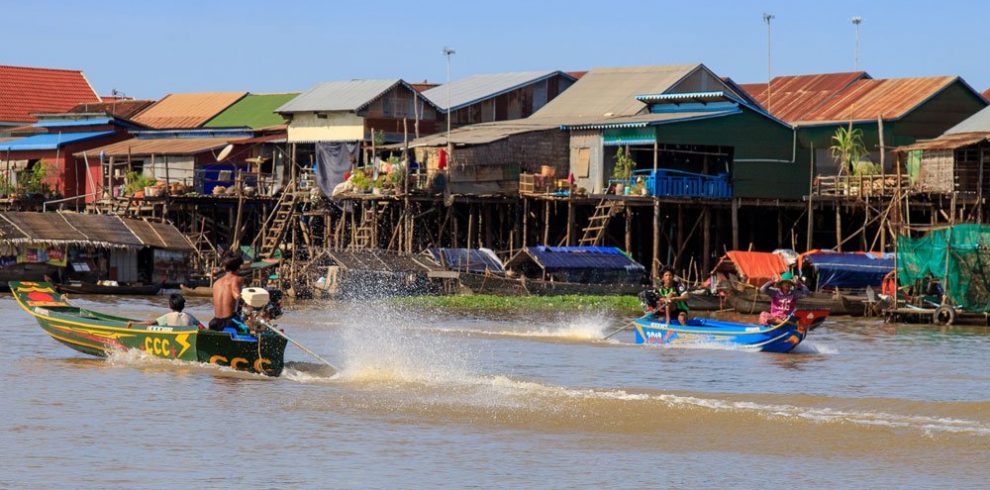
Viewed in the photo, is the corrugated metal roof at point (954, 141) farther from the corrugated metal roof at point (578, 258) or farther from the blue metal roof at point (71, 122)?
the blue metal roof at point (71, 122)

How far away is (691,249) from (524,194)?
5271 mm

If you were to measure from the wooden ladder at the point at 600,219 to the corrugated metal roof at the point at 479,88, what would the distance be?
9.77 m

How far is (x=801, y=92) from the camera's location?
169ft

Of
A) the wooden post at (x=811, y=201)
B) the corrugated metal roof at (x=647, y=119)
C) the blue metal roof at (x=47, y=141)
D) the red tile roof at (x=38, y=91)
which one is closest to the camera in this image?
the wooden post at (x=811, y=201)

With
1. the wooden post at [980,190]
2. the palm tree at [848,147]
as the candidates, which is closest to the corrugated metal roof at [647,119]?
the palm tree at [848,147]

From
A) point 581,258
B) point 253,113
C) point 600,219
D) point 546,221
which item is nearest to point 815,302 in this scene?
point 581,258

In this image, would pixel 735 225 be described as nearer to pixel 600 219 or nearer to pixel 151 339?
pixel 600 219

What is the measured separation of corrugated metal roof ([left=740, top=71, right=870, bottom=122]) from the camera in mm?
48816

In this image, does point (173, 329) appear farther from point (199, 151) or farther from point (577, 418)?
point (199, 151)

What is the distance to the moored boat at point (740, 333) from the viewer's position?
2475 cm

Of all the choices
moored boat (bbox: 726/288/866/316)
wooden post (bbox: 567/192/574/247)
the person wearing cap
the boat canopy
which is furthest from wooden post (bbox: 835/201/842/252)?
the person wearing cap

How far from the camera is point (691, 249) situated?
43.8 meters

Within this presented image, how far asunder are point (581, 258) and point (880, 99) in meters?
13.0

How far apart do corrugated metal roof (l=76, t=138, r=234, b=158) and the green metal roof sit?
1.98m
